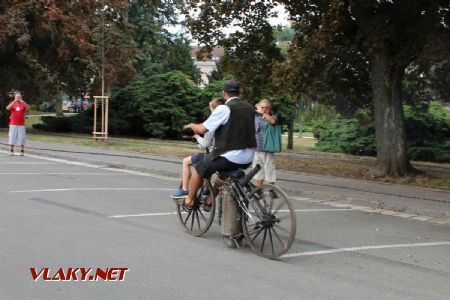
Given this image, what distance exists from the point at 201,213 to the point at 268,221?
1247 mm

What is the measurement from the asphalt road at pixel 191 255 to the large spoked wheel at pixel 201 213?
17cm

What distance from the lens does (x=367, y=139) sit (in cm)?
2952

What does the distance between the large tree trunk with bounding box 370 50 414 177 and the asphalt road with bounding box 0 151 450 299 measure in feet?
17.8

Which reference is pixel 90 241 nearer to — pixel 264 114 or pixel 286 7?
pixel 264 114

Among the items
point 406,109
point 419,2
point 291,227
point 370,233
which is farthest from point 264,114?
point 406,109

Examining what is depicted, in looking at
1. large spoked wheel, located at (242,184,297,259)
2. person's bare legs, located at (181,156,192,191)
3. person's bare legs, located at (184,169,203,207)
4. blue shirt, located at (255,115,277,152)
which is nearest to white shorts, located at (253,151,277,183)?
blue shirt, located at (255,115,277,152)

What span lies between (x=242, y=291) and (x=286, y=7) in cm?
1363

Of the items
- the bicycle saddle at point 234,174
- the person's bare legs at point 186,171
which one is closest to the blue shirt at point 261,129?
the person's bare legs at point 186,171

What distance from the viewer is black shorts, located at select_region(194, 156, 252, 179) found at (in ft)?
22.8

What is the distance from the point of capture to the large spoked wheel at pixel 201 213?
7.41 metres

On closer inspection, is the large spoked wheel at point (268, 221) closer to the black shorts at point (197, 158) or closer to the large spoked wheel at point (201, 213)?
the large spoked wheel at point (201, 213)

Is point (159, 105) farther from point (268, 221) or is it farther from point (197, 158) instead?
point (268, 221)

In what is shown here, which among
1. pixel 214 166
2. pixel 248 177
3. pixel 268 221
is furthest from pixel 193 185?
pixel 268 221

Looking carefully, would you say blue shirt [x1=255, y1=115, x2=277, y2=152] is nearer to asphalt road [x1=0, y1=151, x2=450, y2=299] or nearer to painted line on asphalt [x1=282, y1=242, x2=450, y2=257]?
asphalt road [x1=0, y1=151, x2=450, y2=299]
